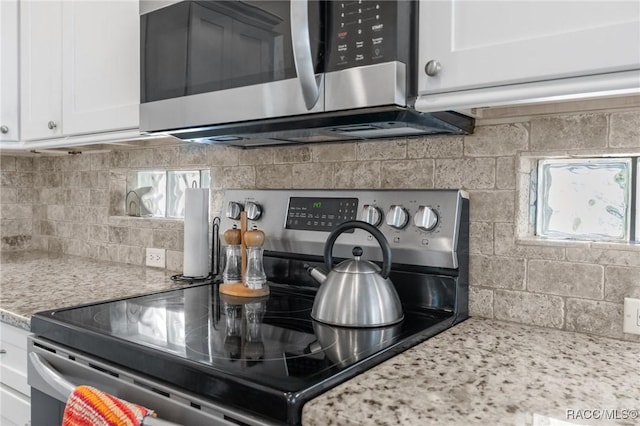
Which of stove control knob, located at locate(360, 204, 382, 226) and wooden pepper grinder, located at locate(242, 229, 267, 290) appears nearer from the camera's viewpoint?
stove control knob, located at locate(360, 204, 382, 226)

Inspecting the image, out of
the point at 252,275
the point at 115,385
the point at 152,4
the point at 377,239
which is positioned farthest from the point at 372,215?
the point at 152,4

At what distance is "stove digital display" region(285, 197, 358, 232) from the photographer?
141 centimetres

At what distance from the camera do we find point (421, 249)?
1.27m

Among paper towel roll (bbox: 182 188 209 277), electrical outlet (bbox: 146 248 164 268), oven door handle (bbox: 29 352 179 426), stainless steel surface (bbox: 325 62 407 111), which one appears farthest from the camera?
electrical outlet (bbox: 146 248 164 268)

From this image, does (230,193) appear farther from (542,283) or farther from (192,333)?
(542,283)

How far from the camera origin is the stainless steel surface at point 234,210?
1.64 m

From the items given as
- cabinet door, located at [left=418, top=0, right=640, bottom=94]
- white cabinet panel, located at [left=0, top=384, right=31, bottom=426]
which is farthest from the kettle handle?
white cabinet panel, located at [left=0, top=384, right=31, bottom=426]

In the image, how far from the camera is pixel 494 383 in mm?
835

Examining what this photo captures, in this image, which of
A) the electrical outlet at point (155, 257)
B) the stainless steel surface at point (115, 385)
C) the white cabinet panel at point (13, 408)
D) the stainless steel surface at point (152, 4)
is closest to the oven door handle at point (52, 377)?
the stainless steel surface at point (115, 385)

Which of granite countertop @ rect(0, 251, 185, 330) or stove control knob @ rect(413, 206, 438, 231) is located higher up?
stove control knob @ rect(413, 206, 438, 231)

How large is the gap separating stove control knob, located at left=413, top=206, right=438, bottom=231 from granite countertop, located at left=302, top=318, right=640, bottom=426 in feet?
0.92

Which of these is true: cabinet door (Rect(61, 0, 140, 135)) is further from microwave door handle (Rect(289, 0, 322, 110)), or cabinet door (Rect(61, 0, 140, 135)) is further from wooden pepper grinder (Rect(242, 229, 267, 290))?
microwave door handle (Rect(289, 0, 322, 110))

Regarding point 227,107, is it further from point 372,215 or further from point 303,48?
point 372,215

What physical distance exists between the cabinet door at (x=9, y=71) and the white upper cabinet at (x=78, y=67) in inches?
1.3
